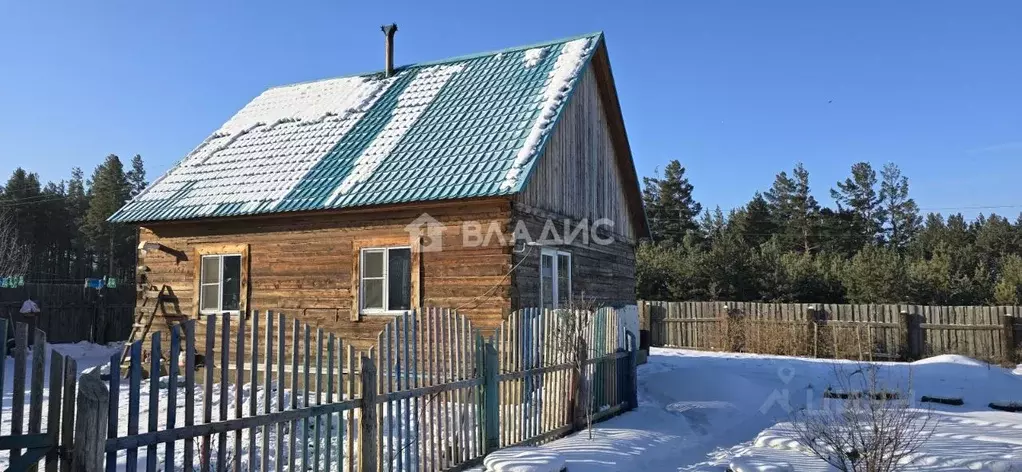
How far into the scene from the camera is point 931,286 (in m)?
28.8

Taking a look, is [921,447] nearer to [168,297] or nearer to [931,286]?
[168,297]

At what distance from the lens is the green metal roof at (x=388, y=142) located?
12.9m

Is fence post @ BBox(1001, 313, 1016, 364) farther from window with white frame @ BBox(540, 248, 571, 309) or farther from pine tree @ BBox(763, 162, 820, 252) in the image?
pine tree @ BBox(763, 162, 820, 252)

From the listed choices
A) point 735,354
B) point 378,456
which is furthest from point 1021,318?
point 378,456

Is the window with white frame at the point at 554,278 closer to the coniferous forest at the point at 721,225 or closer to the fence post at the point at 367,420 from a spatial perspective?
the fence post at the point at 367,420

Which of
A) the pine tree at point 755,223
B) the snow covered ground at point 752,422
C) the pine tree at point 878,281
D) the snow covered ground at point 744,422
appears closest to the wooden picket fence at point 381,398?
the snow covered ground at point 744,422

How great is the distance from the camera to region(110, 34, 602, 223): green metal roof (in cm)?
1288

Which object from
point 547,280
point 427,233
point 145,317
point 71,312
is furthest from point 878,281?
point 71,312

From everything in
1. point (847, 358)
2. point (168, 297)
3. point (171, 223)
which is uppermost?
point (171, 223)

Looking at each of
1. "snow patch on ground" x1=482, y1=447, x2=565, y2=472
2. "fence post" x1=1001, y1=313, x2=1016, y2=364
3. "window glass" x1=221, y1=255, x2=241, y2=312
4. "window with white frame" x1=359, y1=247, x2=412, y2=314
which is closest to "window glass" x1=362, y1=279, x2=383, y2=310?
"window with white frame" x1=359, y1=247, x2=412, y2=314

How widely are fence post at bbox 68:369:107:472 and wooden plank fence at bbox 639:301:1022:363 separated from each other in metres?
18.1

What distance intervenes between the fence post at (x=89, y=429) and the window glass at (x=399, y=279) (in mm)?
8992

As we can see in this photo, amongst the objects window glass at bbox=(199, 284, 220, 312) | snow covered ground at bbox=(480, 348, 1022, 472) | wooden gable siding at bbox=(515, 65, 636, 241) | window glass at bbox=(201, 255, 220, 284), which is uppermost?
wooden gable siding at bbox=(515, 65, 636, 241)

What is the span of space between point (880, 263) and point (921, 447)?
2329 centimetres
